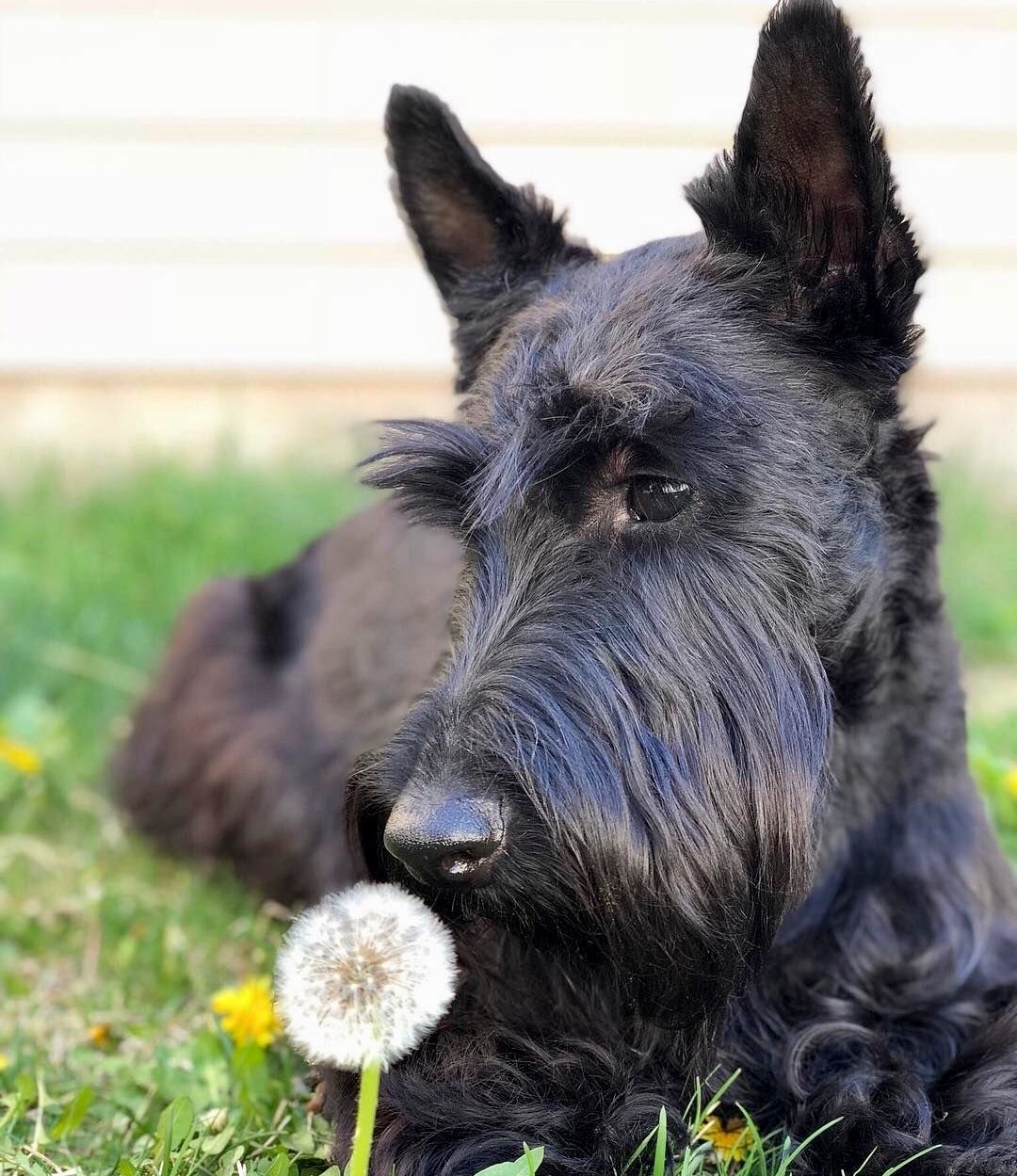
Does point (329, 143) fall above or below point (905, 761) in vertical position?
above

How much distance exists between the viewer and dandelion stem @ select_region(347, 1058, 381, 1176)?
148 cm

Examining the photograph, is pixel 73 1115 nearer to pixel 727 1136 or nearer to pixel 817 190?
pixel 727 1136

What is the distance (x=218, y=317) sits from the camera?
225 inches

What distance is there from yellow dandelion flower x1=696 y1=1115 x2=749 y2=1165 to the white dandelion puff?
0.62m

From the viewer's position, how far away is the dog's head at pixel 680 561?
1830 millimetres

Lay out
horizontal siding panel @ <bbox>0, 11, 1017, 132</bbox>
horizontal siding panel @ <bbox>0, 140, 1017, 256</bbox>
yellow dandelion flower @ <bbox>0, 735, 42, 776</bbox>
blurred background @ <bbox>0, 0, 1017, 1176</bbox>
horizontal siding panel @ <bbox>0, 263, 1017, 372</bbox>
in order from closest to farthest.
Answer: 1. yellow dandelion flower @ <bbox>0, 735, 42, 776</bbox>
2. blurred background @ <bbox>0, 0, 1017, 1176</bbox>
3. horizontal siding panel @ <bbox>0, 11, 1017, 132</bbox>
4. horizontal siding panel @ <bbox>0, 140, 1017, 256</bbox>
5. horizontal siding panel @ <bbox>0, 263, 1017, 372</bbox>

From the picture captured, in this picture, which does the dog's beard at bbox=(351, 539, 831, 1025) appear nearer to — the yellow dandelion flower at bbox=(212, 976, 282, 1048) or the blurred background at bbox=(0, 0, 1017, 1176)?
the yellow dandelion flower at bbox=(212, 976, 282, 1048)

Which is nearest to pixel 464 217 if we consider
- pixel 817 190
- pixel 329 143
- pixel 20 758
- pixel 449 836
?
pixel 817 190

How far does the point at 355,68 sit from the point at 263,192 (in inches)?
22.1

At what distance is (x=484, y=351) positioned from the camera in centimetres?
249

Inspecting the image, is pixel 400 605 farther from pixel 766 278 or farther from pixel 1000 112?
pixel 1000 112

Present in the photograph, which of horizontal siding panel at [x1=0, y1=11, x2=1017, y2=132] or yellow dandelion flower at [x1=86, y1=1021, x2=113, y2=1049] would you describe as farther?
horizontal siding panel at [x1=0, y1=11, x2=1017, y2=132]

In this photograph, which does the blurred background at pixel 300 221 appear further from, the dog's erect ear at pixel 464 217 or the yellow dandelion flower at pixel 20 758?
the dog's erect ear at pixel 464 217

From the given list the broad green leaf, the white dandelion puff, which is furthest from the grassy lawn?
the white dandelion puff
